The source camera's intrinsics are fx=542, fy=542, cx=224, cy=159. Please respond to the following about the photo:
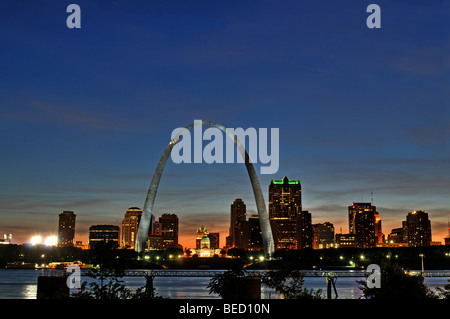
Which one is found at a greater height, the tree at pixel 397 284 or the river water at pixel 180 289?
the tree at pixel 397 284

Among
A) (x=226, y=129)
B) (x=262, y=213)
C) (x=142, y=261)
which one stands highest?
(x=226, y=129)

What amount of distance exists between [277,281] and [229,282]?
17.2ft

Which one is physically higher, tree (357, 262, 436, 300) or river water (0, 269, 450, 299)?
tree (357, 262, 436, 300)

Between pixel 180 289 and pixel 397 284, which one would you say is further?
pixel 180 289

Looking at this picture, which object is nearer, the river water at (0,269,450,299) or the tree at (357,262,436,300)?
the tree at (357,262,436,300)

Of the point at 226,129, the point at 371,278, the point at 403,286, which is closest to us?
the point at 403,286

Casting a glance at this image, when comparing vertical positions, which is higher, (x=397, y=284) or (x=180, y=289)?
(x=397, y=284)

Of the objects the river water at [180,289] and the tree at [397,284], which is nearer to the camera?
the tree at [397,284]
